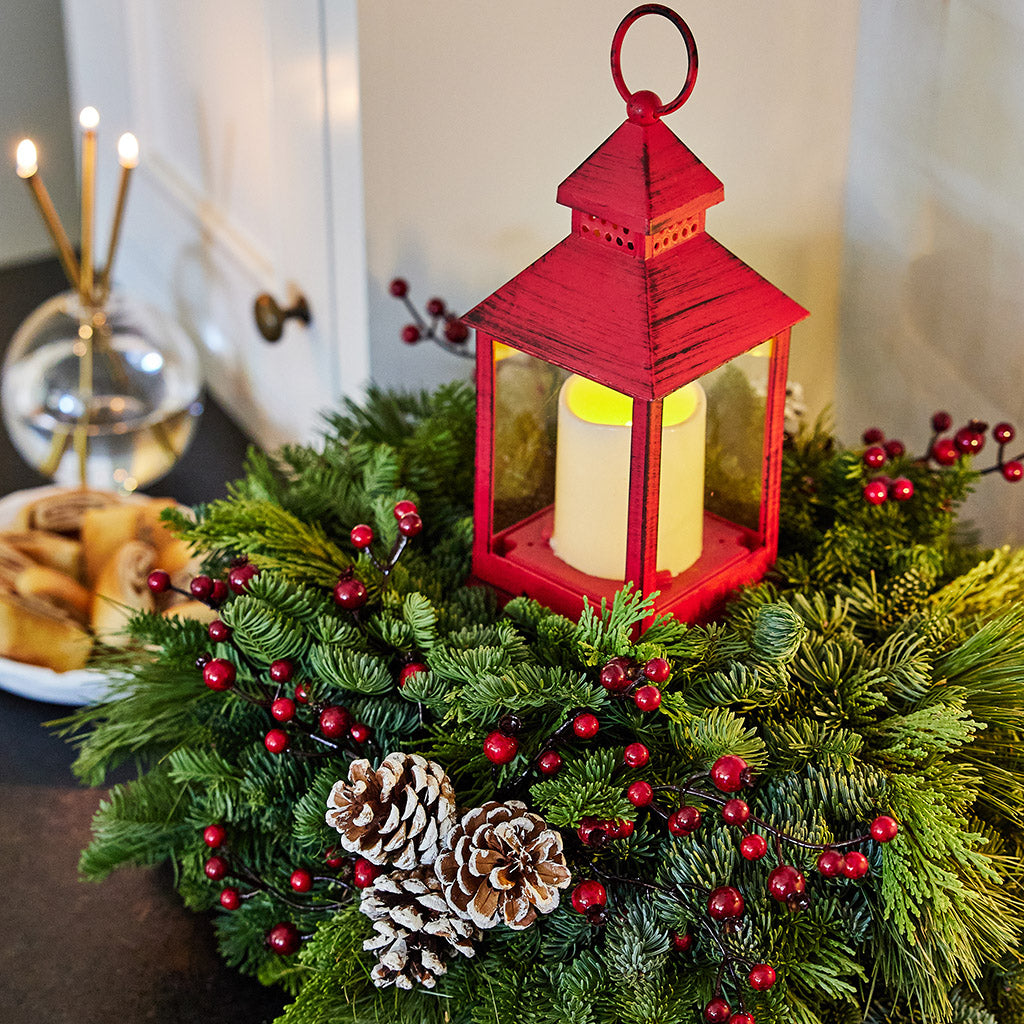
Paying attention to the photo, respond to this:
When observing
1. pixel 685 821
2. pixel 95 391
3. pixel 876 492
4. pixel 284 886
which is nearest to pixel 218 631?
pixel 284 886

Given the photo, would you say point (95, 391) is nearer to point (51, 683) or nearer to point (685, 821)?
point (51, 683)

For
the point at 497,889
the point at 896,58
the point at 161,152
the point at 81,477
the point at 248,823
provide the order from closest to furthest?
the point at 497,889 < the point at 248,823 < the point at 896,58 < the point at 81,477 < the point at 161,152

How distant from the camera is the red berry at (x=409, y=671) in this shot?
21.5 inches

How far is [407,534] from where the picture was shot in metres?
0.59

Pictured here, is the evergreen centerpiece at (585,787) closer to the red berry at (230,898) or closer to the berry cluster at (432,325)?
the red berry at (230,898)

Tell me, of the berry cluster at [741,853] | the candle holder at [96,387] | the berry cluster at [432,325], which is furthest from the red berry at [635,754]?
the candle holder at [96,387]

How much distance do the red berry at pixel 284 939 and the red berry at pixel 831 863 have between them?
253 millimetres

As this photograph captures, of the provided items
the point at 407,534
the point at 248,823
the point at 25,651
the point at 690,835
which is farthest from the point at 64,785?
the point at 690,835

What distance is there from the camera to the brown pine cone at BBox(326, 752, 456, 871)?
0.51 m

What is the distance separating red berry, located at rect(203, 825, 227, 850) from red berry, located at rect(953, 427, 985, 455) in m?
0.42

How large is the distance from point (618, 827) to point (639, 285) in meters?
0.22

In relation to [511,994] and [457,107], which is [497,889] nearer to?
[511,994]

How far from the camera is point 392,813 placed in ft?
1.67

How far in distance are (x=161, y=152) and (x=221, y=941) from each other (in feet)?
2.56
